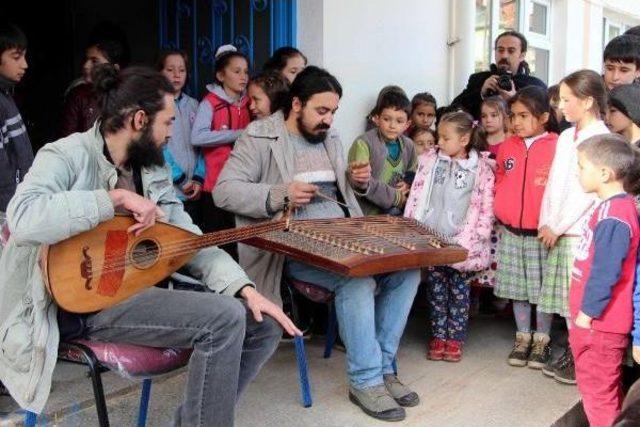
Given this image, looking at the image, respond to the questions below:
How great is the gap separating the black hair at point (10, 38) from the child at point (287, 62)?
126 cm

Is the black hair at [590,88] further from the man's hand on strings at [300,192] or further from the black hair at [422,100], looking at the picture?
the black hair at [422,100]

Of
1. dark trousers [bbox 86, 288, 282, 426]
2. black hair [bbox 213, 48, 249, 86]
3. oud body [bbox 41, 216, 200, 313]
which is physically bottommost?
dark trousers [bbox 86, 288, 282, 426]

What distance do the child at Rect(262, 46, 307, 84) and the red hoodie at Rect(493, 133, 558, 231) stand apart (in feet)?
4.13

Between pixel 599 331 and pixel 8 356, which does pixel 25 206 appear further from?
pixel 599 331

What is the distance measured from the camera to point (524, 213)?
353cm

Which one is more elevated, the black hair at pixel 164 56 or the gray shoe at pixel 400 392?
the black hair at pixel 164 56

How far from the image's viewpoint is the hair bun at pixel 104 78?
7.59 ft

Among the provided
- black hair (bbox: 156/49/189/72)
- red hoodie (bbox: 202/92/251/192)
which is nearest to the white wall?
red hoodie (bbox: 202/92/251/192)

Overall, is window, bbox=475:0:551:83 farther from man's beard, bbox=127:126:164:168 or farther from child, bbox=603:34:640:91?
man's beard, bbox=127:126:164:168

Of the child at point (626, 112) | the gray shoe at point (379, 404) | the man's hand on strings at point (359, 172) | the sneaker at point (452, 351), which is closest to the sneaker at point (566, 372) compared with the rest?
the sneaker at point (452, 351)

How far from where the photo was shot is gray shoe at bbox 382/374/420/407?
3059mm

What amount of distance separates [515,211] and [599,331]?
924mm

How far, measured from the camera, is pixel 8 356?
83.7 inches

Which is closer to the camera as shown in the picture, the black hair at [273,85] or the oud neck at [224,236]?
the oud neck at [224,236]
